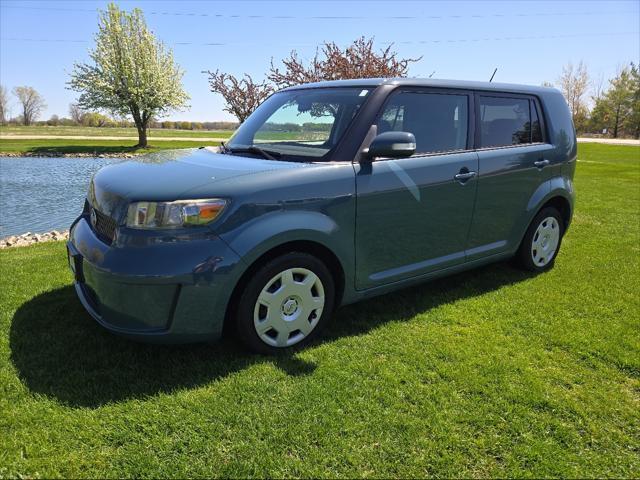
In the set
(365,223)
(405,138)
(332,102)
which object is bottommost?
(365,223)

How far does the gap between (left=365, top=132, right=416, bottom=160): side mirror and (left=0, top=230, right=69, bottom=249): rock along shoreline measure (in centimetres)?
551

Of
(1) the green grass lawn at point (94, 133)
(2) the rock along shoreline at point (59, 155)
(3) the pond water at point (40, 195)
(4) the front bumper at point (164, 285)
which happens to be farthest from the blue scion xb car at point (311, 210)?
(1) the green grass lawn at point (94, 133)

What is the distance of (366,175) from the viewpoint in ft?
10.4

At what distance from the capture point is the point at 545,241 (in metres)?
4.80

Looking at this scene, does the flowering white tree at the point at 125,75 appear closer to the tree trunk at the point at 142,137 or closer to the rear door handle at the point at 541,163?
the tree trunk at the point at 142,137

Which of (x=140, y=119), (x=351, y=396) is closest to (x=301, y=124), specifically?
(x=351, y=396)

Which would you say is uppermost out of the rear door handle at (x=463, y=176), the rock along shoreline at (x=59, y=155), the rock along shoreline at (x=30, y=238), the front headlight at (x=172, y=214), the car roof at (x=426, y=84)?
the car roof at (x=426, y=84)

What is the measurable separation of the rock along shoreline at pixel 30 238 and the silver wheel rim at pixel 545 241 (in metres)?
6.21

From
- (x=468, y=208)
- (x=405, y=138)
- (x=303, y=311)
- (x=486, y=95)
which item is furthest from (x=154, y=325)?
(x=486, y=95)

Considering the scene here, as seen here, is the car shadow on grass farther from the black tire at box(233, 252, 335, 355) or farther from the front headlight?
the front headlight

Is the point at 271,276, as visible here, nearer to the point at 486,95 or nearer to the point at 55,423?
the point at 55,423

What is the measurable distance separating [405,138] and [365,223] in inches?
24.5

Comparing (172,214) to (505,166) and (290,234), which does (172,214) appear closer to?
(290,234)

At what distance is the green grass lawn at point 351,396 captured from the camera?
7.21 ft
